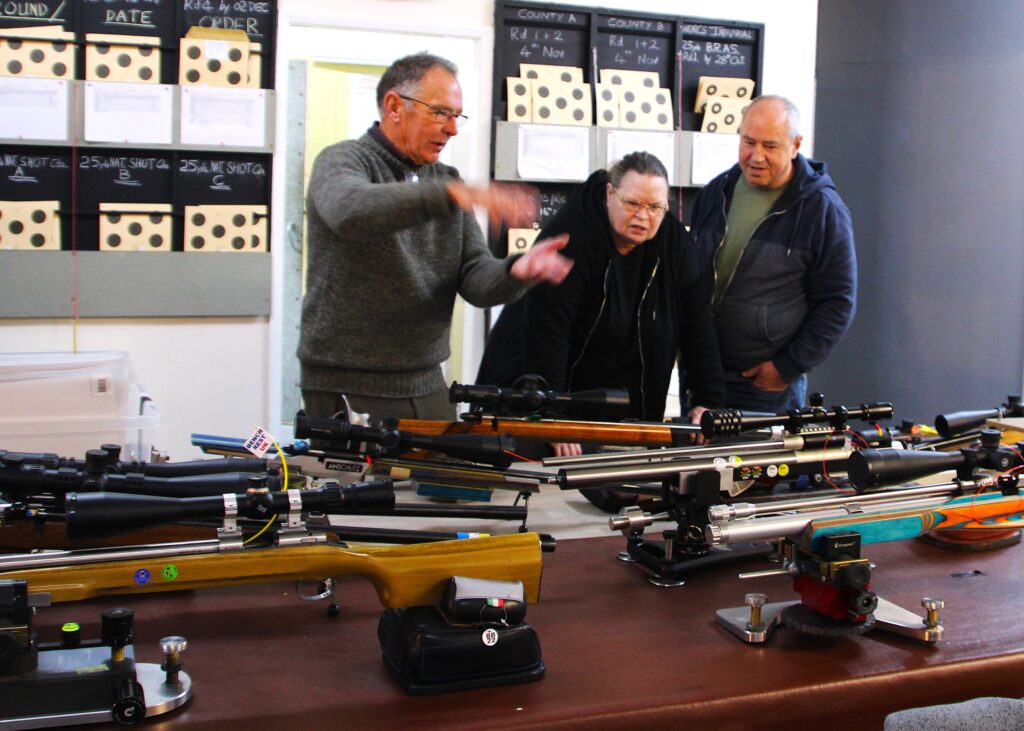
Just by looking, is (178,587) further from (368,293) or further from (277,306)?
(277,306)

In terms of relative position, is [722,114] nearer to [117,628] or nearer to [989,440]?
[989,440]

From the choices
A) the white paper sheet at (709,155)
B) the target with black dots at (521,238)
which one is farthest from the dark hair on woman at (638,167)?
the white paper sheet at (709,155)

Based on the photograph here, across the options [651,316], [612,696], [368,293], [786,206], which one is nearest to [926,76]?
[786,206]

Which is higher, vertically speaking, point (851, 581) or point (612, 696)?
point (851, 581)

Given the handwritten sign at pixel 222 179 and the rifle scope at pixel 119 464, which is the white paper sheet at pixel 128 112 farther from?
the rifle scope at pixel 119 464

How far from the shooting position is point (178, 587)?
1.38m

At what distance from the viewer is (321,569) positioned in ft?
4.67

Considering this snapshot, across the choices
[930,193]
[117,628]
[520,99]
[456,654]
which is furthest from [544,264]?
[930,193]

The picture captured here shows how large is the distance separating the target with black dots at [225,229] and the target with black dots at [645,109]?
190cm

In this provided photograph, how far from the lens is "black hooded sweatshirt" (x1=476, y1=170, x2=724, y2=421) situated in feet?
9.61

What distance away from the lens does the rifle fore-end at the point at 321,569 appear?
1.34 metres

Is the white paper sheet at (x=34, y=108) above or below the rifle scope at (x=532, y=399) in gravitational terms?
above

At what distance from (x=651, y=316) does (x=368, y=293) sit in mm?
873

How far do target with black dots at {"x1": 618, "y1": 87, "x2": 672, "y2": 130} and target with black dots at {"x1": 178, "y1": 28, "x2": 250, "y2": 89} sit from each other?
1.89 meters
